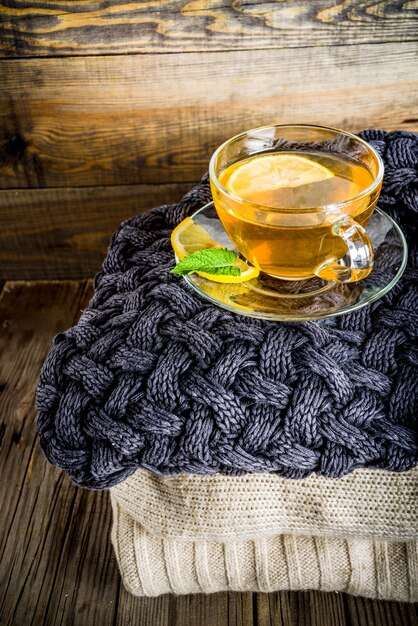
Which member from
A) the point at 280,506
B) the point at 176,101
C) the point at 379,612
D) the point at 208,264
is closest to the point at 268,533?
the point at 280,506

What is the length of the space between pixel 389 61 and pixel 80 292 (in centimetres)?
61

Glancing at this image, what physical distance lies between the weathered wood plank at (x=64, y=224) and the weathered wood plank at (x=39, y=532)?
189 mm

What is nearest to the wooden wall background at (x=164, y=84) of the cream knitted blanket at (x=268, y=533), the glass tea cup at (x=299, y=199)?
the glass tea cup at (x=299, y=199)

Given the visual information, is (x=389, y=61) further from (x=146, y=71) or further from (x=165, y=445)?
(x=165, y=445)

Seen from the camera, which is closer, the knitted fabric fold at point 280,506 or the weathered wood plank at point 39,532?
the knitted fabric fold at point 280,506

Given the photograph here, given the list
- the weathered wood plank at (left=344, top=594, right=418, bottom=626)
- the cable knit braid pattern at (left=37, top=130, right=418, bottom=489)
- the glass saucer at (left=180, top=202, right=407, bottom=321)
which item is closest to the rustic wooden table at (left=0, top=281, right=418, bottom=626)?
the weathered wood plank at (left=344, top=594, right=418, bottom=626)

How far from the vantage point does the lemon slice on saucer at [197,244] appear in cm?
56

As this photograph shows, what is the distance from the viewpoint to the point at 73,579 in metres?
0.71

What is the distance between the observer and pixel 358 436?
0.50 metres

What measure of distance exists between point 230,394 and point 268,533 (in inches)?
7.4

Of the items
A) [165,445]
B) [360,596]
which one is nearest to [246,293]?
[165,445]

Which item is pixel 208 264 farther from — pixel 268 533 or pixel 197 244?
pixel 268 533

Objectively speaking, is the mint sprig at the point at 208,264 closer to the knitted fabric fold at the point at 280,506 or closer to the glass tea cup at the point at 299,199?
the glass tea cup at the point at 299,199

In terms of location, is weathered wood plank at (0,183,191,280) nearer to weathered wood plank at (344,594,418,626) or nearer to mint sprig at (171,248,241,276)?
mint sprig at (171,248,241,276)
